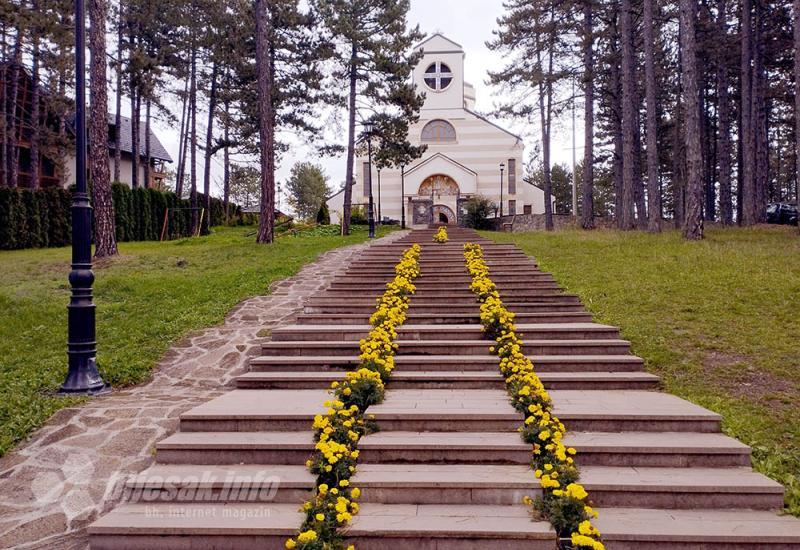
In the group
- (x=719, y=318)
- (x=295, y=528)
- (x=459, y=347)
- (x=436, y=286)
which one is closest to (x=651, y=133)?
(x=436, y=286)

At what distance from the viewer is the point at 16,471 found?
15.9 feet

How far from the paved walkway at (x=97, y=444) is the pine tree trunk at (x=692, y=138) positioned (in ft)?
41.9

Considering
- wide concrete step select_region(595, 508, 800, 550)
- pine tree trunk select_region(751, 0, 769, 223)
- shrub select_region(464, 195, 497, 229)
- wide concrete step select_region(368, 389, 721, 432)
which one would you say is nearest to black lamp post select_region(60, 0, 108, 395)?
wide concrete step select_region(368, 389, 721, 432)

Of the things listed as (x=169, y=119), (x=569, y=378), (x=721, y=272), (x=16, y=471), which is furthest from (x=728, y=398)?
(x=169, y=119)

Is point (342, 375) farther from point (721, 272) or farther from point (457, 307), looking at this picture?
point (721, 272)

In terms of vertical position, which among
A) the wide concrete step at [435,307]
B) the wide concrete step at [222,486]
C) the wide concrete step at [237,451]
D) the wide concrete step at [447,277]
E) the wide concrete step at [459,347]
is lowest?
the wide concrete step at [222,486]

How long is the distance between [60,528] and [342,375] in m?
3.37

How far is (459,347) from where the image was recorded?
7.56m

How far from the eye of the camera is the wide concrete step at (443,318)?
28.6 ft

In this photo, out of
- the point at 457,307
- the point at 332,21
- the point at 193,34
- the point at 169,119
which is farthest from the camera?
the point at 169,119

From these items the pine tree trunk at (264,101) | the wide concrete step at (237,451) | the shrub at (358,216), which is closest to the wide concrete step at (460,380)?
the wide concrete step at (237,451)

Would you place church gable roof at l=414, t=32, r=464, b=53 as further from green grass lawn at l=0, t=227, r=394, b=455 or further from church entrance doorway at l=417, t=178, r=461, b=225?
green grass lawn at l=0, t=227, r=394, b=455

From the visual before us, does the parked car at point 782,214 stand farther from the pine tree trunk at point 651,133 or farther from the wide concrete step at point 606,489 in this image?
the wide concrete step at point 606,489

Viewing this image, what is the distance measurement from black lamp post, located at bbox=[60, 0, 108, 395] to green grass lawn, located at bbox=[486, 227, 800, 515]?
6.76 metres
